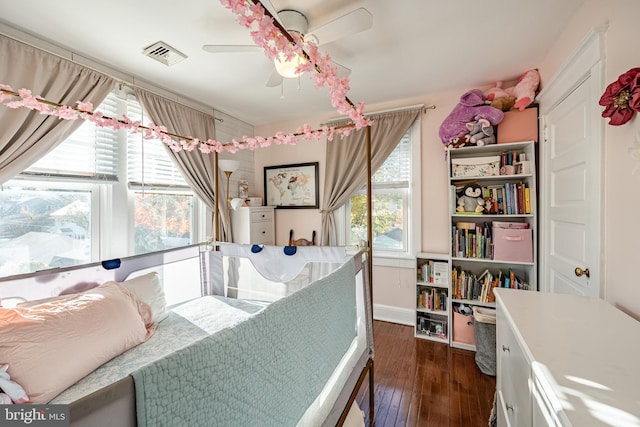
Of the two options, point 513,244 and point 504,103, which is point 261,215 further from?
point 504,103

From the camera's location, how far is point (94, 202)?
2.09 meters

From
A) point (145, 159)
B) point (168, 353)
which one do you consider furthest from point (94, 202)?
point (168, 353)

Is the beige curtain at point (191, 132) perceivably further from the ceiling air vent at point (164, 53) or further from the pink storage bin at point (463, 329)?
the pink storage bin at point (463, 329)

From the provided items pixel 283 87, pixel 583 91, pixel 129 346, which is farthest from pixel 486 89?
pixel 129 346

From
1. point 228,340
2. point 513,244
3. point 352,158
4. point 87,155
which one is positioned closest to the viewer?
point 228,340

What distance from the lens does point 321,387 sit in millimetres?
1027

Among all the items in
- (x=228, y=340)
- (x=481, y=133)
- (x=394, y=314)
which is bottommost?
(x=394, y=314)

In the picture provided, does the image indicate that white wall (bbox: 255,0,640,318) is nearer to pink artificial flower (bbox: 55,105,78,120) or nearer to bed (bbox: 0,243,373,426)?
Result: bed (bbox: 0,243,373,426)

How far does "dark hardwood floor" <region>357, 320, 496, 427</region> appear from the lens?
5.20ft

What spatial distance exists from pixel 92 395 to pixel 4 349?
3.30 feet

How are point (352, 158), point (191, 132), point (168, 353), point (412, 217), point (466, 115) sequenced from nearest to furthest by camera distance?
point (168, 353), point (466, 115), point (191, 132), point (412, 217), point (352, 158)

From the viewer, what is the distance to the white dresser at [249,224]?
9.83 feet

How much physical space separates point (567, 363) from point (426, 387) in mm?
1398

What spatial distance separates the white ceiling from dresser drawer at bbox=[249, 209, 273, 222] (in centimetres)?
130
